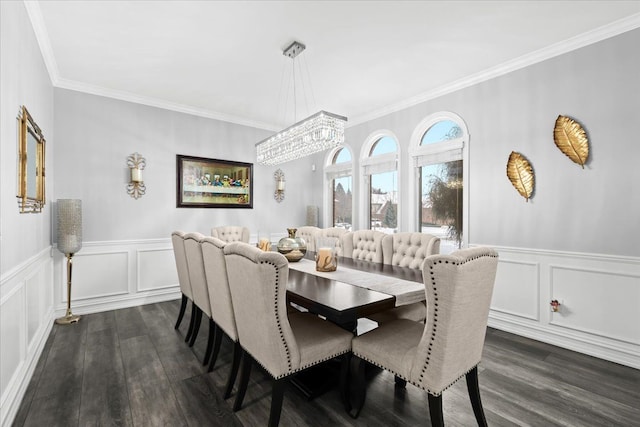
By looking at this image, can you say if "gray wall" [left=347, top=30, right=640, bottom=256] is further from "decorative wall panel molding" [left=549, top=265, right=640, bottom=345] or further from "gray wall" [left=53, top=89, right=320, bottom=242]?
"gray wall" [left=53, top=89, right=320, bottom=242]

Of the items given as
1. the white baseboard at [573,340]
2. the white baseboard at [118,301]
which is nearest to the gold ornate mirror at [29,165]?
the white baseboard at [118,301]

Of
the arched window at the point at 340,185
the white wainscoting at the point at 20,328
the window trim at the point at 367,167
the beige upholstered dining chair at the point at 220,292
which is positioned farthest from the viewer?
the arched window at the point at 340,185

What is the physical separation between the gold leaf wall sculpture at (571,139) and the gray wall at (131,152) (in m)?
4.06

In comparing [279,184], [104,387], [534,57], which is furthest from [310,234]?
[534,57]

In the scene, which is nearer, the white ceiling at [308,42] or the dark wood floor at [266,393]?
the dark wood floor at [266,393]

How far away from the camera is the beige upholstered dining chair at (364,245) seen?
3143 millimetres

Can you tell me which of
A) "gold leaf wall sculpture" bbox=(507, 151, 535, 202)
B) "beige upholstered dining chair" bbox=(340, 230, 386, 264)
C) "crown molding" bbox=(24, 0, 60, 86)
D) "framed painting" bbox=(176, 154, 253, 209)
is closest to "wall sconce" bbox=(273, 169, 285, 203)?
"framed painting" bbox=(176, 154, 253, 209)

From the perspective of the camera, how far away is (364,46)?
2.90 meters

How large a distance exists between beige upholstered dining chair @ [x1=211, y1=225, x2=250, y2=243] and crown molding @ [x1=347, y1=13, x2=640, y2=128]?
2.81 m

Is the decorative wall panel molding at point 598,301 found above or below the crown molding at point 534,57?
below

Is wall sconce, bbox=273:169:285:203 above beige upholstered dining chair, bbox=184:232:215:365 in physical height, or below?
above

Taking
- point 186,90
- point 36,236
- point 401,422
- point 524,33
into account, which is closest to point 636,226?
point 524,33

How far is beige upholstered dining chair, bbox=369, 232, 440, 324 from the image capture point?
2408 millimetres

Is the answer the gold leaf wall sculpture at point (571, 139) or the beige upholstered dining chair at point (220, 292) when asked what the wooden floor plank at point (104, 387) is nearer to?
the beige upholstered dining chair at point (220, 292)
